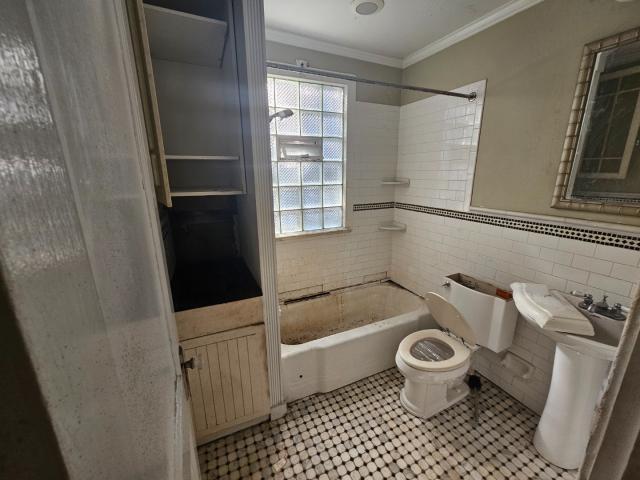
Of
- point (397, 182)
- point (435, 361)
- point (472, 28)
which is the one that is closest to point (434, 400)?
point (435, 361)

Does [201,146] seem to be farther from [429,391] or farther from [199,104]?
[429,391]

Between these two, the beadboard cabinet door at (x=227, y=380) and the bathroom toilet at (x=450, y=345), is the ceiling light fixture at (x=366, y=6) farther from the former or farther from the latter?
the beadboard cabinet door at (x=227, y=380)

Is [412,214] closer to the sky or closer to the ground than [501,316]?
closer to the sky

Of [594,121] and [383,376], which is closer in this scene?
[594,121]

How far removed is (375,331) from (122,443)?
1786 mm

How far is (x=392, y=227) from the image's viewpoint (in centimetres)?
264

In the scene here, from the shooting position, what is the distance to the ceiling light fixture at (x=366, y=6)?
1.54 m

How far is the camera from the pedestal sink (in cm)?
120

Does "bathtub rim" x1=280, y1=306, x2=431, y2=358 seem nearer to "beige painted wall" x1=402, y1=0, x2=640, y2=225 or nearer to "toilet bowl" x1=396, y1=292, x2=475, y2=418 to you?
"toilet bowl" x1=396, y1=292, x2=475, y2=418

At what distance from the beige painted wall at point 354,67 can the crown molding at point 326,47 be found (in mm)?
23

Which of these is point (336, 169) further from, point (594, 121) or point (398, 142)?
point (594, 121)

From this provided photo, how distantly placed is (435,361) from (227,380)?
120 centimetres

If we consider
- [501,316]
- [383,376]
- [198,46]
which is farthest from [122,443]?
[383,376]

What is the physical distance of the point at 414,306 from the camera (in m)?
2.46
